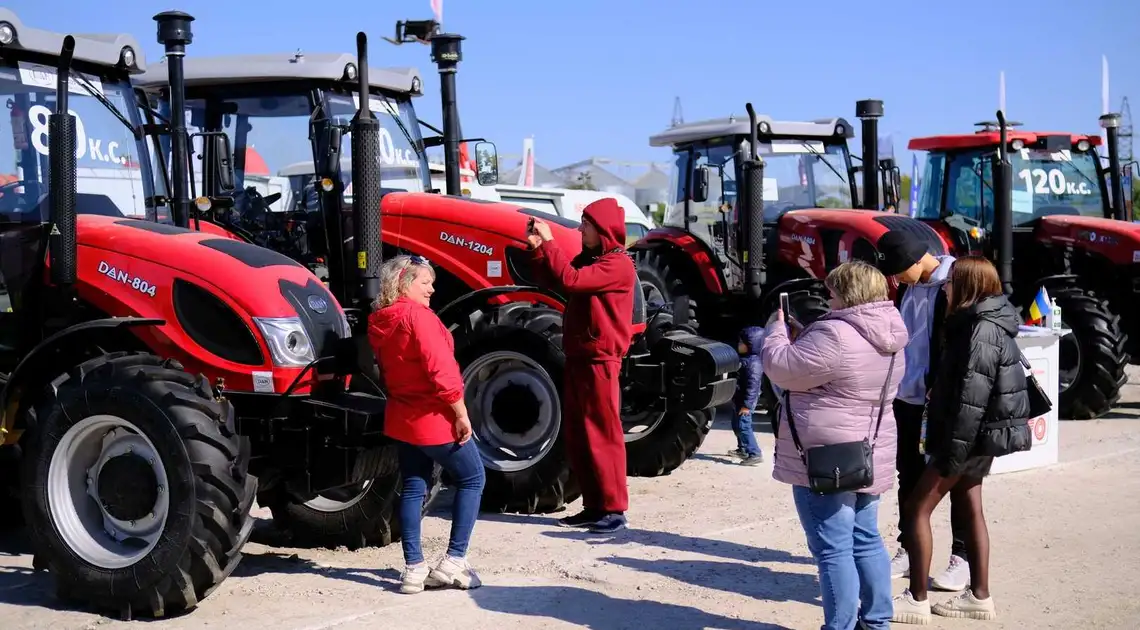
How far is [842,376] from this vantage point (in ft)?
14.8

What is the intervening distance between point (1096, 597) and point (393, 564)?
10.4ft

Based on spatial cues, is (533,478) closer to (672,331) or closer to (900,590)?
(672,331)

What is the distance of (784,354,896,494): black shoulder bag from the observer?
447 centimetres

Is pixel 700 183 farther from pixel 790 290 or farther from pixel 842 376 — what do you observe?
pixel 842 376

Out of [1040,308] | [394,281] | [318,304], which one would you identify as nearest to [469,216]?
[318,304]

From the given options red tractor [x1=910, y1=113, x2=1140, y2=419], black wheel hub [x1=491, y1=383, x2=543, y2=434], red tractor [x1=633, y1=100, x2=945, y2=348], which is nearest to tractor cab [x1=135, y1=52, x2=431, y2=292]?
black wheel hub [x1=491, y1=383, x2=543, y2=434]

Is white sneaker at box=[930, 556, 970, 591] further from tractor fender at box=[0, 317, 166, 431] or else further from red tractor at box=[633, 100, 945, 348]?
red tractor at box=[633, 100, 945, 348]

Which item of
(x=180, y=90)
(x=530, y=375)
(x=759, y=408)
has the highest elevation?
(x=180, y=90)

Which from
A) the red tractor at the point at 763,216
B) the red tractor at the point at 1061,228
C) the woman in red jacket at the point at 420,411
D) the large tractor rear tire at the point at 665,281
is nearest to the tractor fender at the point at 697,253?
the red tractor at the point at 763,216

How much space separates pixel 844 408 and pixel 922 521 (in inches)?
35.3

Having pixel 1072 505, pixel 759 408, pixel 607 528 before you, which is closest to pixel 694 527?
pixel 607 528

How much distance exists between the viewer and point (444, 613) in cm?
521

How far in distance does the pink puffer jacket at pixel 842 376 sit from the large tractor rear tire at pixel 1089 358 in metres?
7.01

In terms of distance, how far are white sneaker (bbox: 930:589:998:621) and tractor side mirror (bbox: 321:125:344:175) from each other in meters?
4.22
